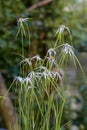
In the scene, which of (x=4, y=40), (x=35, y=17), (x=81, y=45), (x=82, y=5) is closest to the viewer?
(x=4, y=40)

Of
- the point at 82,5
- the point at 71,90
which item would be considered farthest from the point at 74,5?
the point at 71,90

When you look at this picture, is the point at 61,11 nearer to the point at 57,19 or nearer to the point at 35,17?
the point at 57,19

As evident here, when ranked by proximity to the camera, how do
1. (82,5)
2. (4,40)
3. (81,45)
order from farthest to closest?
(82,5)
(81,45)
(4,40)

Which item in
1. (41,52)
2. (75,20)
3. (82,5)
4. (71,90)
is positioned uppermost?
(82,5)

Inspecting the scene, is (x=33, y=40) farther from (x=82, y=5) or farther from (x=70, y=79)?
(x=82, y=5)

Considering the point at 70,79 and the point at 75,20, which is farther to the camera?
the point at 70,79

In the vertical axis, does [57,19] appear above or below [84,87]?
above
